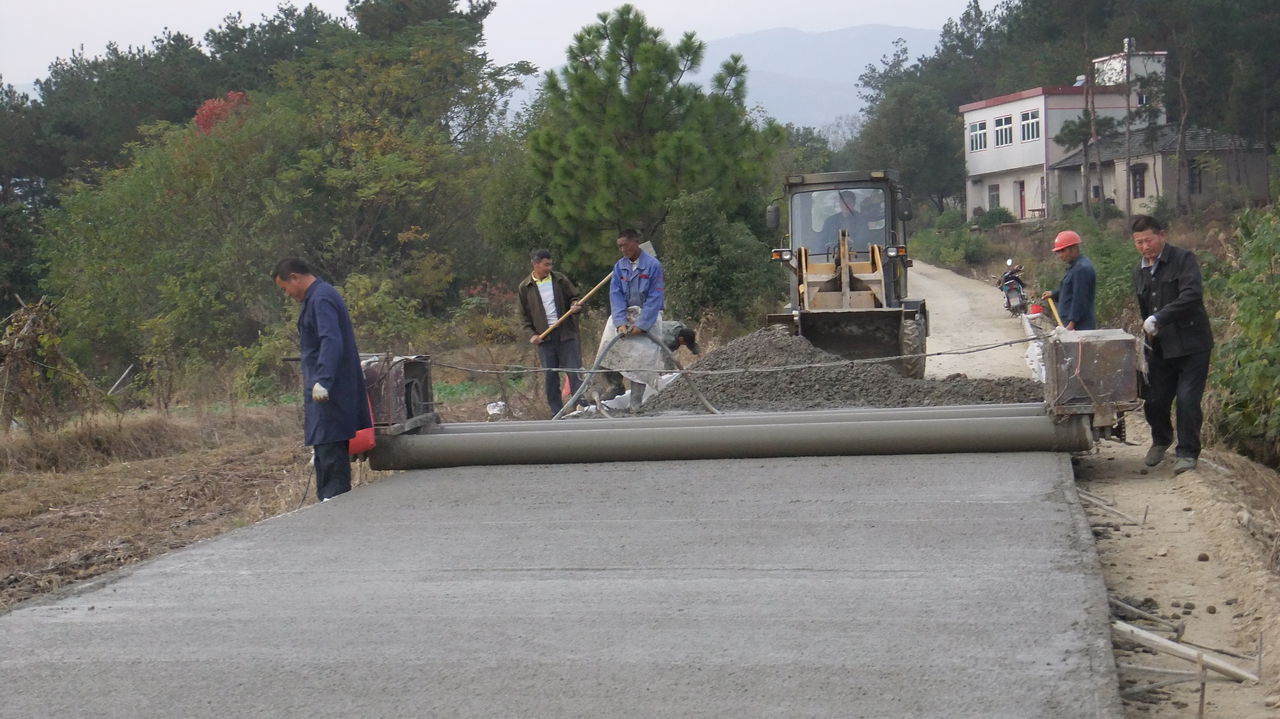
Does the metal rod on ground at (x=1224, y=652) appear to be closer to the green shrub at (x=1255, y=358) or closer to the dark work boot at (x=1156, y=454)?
the dark work boot at (x=1156, y=454)

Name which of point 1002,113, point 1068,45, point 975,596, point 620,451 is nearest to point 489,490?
point 620,451

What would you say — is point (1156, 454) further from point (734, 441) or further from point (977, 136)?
point (977, 136)

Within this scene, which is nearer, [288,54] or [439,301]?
[439,301]

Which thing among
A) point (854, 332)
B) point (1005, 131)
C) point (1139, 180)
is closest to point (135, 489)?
point (854, 332)

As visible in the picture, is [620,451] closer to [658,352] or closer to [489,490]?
[489,490]

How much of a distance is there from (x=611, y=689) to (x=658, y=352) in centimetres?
716

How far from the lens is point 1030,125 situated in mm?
59875

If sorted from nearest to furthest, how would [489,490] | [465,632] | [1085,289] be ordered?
[465,632], [489,490], [1085,289]

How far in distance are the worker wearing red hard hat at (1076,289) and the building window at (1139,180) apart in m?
46.4

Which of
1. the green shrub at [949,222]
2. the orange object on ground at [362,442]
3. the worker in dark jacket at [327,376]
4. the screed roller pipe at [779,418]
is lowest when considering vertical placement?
the screed roller pipe at [779,418]

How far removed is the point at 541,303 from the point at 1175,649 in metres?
8.08

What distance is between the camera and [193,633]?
4.88 meters

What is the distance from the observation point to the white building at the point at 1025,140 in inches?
2232

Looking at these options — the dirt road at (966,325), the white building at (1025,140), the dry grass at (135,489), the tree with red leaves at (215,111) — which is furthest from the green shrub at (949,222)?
the dry grass at (135,489)
